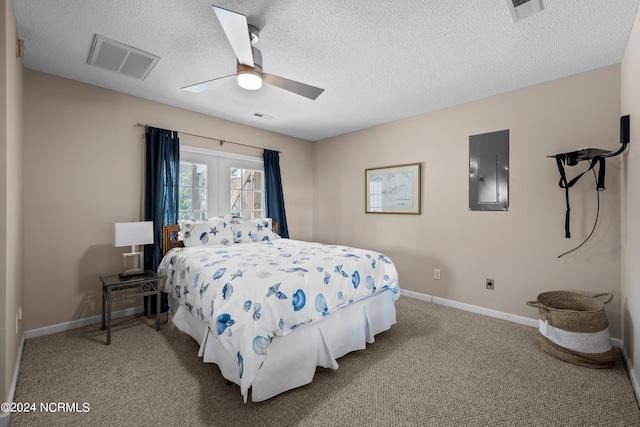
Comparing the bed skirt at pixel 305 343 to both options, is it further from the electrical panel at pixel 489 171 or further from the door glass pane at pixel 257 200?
the door glass pane at pixel 257 200

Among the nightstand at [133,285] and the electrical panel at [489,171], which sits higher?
the electrical panel at [489,171]

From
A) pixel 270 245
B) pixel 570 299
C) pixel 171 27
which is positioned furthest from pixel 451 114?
pixel 171 27

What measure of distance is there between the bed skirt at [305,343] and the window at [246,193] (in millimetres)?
1882

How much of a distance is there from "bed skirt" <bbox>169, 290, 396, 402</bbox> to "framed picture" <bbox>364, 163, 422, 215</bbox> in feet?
5.16

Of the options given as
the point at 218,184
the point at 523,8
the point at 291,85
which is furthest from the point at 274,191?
the point at 523,8

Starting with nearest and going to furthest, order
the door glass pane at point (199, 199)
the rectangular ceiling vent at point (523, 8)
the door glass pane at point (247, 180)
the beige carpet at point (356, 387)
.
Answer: the beige carpet at point (356, 387)
the rectangular ceiling vent at point (523, 8)
the door glass pane at point (199, 199)
the door glass pane at point (247, 180)

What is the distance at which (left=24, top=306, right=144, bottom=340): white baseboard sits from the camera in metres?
2.76

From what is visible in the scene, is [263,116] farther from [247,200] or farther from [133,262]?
[133,262]

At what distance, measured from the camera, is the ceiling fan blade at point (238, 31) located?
1.59 metres

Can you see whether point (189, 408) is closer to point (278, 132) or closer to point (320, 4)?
point (320, 4)

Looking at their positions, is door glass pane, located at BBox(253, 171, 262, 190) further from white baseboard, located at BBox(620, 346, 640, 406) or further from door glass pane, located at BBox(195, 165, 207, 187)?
white baseboard, located at BBox(620, 346, 640, 406)

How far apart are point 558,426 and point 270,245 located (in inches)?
107

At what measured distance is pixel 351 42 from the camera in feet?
7.48

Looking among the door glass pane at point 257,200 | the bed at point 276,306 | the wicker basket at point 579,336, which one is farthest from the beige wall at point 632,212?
the door glass pane at point 257,200
